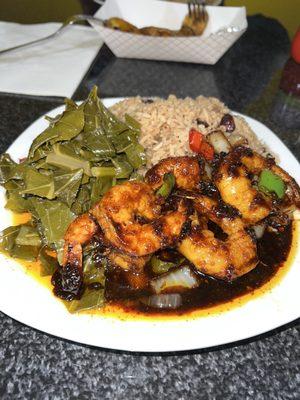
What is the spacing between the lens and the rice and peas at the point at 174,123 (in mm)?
3078

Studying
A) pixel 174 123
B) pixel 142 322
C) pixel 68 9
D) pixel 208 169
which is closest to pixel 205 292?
pixel 142 322

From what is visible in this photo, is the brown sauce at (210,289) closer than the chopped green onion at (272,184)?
Yes

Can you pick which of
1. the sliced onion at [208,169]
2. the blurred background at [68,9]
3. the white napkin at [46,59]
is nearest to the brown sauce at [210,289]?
the sliced onion at [208,169]

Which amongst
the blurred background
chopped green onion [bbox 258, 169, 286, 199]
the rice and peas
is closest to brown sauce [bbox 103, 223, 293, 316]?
chopped green onion [bbox 258, 169, 286, 199]

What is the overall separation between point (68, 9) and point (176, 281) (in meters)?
4.18

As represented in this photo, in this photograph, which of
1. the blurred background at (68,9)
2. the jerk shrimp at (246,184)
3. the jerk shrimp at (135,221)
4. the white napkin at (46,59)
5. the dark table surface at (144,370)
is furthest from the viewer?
the blurred background at (68,9)

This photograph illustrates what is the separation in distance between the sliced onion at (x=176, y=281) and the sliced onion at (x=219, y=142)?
0.89 m

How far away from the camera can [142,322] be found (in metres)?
2.29

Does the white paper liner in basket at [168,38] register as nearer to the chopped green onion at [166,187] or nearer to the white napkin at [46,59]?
the white napkin at [46,59]

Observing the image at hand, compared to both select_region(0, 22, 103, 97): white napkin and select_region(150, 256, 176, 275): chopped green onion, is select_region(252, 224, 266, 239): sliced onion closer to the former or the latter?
select_region(150, 256, 176, 275): chopped green onion

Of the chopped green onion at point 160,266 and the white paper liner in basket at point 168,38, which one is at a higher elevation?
the white paper liner in basket at point 168,38

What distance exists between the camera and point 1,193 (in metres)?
2.91

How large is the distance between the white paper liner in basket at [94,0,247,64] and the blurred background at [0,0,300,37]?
31.0 inches

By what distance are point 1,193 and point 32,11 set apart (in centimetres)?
340
